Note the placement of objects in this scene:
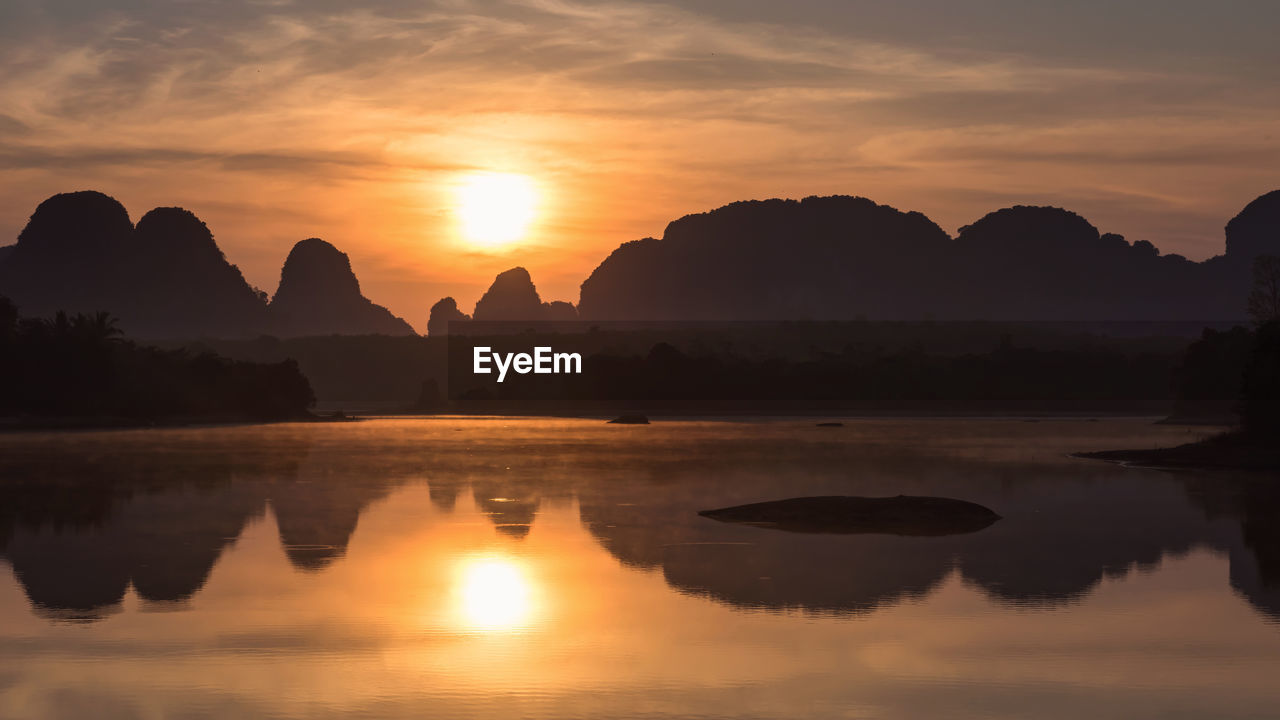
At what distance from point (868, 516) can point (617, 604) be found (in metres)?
19.7

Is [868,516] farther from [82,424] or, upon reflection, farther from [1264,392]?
[82,424]

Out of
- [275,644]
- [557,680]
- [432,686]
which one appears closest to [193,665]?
[275,644]

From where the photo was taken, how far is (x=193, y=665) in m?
25.0

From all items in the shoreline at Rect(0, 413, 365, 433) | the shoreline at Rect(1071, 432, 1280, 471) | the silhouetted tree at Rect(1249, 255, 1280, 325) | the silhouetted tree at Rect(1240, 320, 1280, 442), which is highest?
the silhouetted tree at Rect(1249, 255, 1280, 325)

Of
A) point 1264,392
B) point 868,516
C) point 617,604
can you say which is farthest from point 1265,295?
point 617,604

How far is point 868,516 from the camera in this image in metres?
50.6

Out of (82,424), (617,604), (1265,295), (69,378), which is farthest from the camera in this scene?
(82,424)

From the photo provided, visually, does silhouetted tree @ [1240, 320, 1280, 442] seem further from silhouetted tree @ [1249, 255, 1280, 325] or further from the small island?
the small island

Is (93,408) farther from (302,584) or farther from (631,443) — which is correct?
(302,584)

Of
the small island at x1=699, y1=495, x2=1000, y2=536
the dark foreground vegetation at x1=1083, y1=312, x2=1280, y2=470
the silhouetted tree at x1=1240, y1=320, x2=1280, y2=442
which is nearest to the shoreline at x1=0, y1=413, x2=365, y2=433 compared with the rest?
the dark foreground vegetation at x1=1083, y1=312, x2=1280, y2=470

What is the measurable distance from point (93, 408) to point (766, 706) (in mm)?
170956

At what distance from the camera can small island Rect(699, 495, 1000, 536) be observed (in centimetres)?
4934

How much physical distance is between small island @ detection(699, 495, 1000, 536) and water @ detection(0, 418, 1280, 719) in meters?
1.35

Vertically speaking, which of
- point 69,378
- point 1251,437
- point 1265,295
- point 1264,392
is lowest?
point 1251,437
